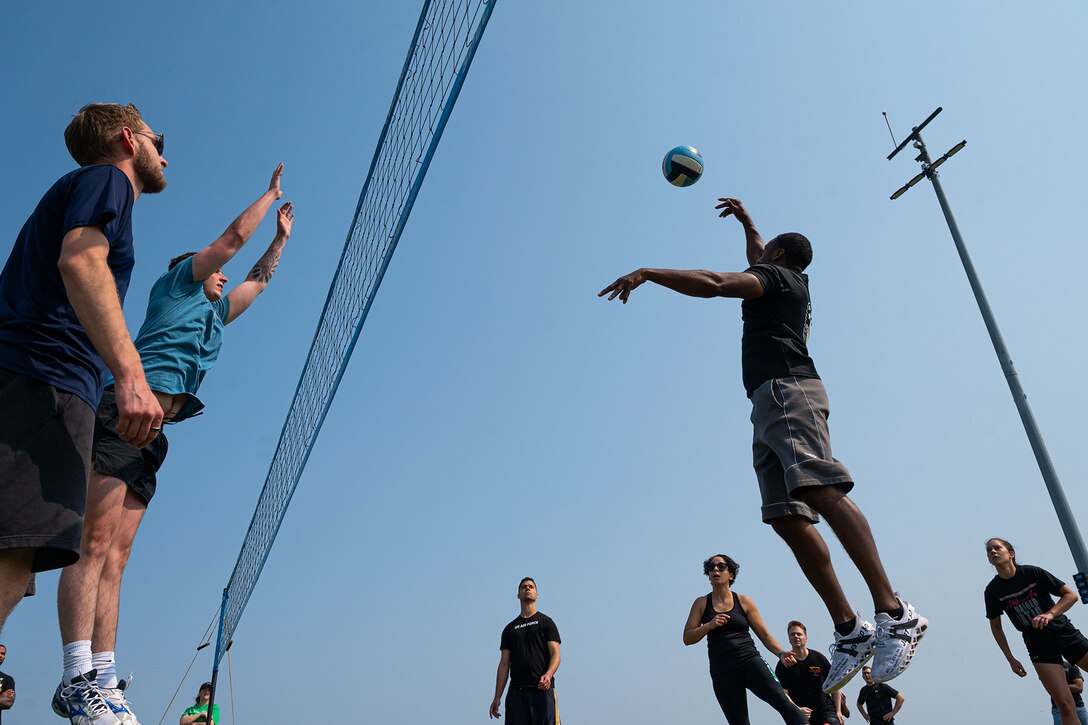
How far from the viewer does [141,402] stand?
2141mm

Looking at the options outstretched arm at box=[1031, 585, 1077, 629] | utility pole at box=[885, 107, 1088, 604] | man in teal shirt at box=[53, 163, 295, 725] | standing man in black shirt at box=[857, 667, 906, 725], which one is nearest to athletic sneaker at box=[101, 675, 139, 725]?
man in teal shirt at box=[53, 163, 295, 725]

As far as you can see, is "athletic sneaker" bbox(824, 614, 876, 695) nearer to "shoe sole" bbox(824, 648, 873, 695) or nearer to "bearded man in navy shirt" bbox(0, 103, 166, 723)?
"shoe sole" bbox(824, 648, 873, 695)

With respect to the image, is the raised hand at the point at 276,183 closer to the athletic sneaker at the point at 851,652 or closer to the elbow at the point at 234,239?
the elbow at the point at 234,239

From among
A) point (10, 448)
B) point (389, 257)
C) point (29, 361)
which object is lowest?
point (10, 448)

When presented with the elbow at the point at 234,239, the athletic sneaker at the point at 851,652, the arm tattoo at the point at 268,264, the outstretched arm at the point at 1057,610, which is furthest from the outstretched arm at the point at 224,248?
the outstretched arm at the point at 1057,610

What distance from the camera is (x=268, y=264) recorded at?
17.7 ft

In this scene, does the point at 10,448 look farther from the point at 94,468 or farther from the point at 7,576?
the point at 94,468

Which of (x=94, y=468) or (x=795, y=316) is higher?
(x=795, y=316)

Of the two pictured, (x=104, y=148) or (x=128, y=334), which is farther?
Result: (x=104, y=148)

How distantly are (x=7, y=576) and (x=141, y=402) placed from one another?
538 mm

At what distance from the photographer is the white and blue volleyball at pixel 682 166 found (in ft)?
20.9

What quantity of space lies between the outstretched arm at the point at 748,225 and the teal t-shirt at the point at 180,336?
320 cm

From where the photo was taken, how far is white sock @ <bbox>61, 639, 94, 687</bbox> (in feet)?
8.91

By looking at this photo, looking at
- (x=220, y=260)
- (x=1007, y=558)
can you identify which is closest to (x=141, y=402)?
(x=220, y=260)
